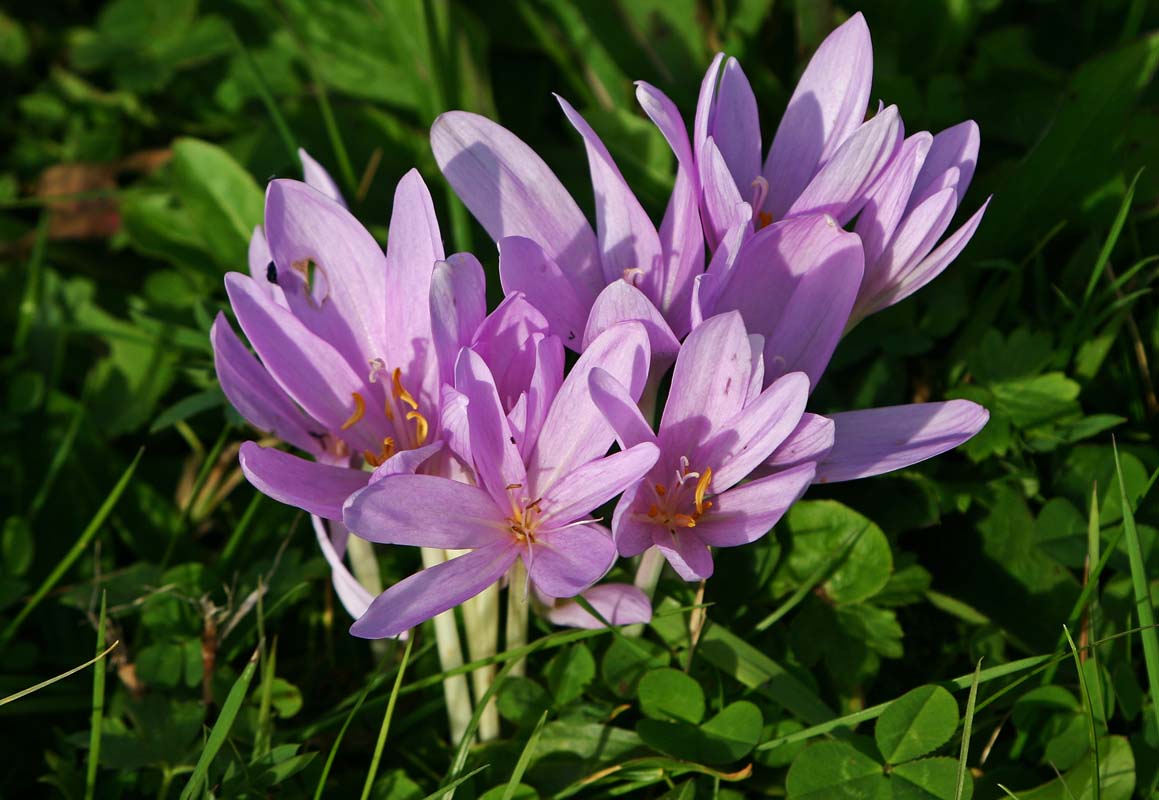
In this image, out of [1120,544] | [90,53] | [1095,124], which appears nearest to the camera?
[1120,544]

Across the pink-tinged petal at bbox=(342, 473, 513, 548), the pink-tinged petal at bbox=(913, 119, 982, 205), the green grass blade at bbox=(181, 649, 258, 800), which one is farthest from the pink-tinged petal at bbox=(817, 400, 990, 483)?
the green grass blade at bbox=(181, 649, 258, 800)

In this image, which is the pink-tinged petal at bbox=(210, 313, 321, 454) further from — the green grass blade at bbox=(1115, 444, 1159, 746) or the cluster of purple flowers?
the green grass blade at bbox=(1115, 444, 1159, 746)

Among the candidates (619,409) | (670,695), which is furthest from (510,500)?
(670,695)

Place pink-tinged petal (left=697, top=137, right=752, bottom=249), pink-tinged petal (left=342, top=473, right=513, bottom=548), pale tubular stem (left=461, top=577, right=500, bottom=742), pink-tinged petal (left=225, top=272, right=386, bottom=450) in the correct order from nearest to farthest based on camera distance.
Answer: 1. pink-tinged petal (left=342, top=473, right=513, bottom=548)
2. pink-tinged petal (left=697, top=137, right=752, bottom=249)
3. pink-tinged petal (left=225, top=272, right=386, bottom=450)
4. pale tubular stem (left=461, top=577, right=500, bottom=742)

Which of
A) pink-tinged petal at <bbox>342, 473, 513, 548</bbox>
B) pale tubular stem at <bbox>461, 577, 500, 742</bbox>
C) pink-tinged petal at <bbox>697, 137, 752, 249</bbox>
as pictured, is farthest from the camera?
pale tubular stem at <bbox>461, 577, 500, 742</bbox>

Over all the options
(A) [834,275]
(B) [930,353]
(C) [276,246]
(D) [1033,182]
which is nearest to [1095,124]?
(D) [1033,182]

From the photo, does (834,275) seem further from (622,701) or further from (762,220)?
(622,701)

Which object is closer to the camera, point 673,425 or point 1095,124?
point 673,425
